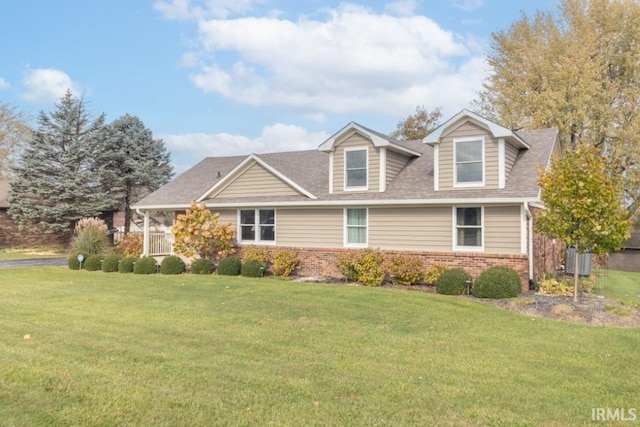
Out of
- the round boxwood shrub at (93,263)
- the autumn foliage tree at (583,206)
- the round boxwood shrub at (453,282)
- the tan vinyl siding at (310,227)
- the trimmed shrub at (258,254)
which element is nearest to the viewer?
the autumn foliage tree at (583,206)

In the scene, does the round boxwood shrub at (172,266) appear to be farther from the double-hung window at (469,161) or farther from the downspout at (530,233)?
the downspout at (530,233)

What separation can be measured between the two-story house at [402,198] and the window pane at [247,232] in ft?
0.13

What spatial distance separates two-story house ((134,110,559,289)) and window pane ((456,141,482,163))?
0.10ft

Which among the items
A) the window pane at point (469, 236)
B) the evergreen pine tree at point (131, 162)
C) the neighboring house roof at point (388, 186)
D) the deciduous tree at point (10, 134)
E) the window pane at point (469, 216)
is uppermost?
the deciduous tree at point (10, 134)

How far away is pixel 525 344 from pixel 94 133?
32081 mm

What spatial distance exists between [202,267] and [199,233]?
135 centimetres

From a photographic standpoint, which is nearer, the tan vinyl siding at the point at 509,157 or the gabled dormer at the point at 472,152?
the gabled dormer at the point at 472,152

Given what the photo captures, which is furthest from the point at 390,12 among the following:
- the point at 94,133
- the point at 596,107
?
the point at 94,133

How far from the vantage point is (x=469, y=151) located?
A: 15117 mm

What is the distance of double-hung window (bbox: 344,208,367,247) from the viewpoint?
1673 cm

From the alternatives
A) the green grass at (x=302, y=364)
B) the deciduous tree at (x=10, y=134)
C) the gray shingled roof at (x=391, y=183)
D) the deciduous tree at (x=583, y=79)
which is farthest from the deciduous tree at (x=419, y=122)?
the deciduous tree at (x=10, y=134)

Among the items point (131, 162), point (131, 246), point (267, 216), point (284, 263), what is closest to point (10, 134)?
point (131, 162)

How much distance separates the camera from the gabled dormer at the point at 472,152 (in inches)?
573

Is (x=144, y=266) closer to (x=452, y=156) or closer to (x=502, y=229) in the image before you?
(x=452, y=156)
